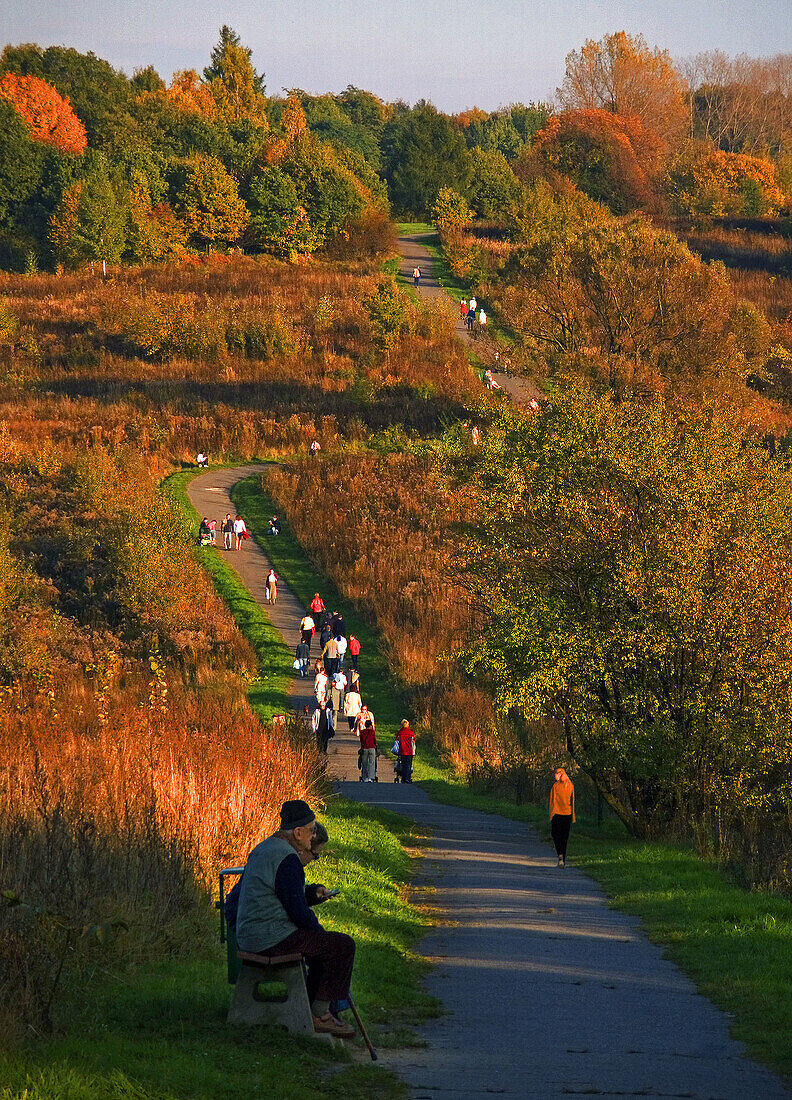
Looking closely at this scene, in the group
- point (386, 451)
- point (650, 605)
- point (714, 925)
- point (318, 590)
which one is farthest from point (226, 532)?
point (714, 925)

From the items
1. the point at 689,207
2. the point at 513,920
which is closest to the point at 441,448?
the point at 513,920

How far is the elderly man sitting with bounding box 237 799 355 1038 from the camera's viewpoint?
8.29 metres

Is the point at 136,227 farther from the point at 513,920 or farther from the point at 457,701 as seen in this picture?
the point at 513,920

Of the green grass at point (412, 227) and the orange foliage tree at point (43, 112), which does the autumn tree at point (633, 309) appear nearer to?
the green grass at point (412, 227)

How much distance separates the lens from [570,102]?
4926 inches

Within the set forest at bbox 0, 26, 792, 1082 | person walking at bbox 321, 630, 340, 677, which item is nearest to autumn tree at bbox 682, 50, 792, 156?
forest at bbox 0, 26, 792, 1082

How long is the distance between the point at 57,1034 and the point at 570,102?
127m

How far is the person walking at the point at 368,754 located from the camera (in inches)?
1088

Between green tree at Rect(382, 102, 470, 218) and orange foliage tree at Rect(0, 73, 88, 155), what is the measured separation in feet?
92.2

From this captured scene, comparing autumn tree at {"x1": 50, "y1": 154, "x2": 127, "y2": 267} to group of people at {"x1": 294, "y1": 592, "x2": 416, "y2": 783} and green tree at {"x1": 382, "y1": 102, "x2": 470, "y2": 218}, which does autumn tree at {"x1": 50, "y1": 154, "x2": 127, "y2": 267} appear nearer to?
green tree at {"x1": 382, "y1": 102, "x2": 470, "y2": 218}

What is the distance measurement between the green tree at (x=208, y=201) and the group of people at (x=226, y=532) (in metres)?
56.5

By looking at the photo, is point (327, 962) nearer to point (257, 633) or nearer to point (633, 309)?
point (257, 633)

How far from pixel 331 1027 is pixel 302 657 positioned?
A: 2817 cm

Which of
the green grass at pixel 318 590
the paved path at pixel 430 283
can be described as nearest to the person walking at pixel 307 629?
the green grass at pixel 318 590
